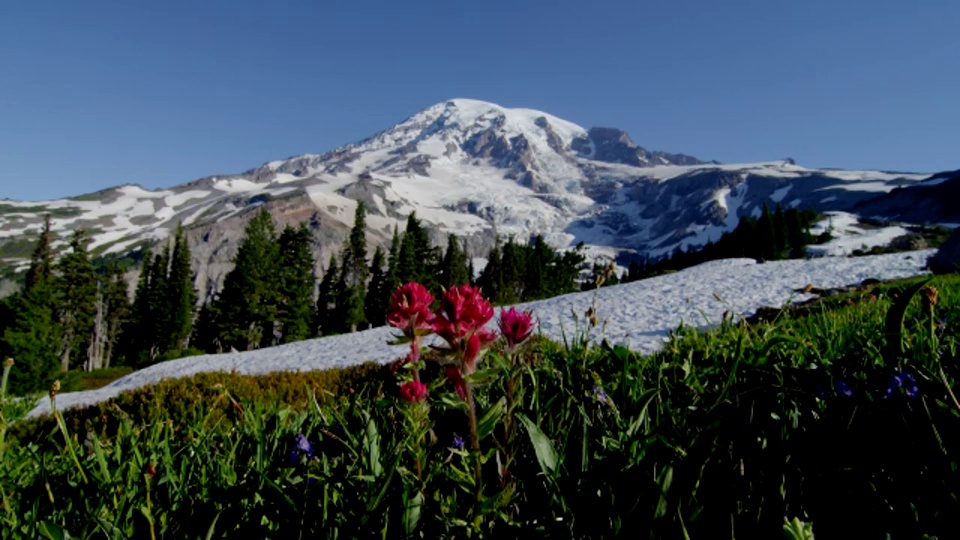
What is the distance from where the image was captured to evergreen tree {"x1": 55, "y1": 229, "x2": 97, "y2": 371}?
5369cm

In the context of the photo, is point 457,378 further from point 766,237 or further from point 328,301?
point 766,237

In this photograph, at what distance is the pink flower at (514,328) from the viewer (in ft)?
5.00

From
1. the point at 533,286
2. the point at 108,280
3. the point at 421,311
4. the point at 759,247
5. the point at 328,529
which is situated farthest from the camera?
the point at 533,286

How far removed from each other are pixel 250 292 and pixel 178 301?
780 inches

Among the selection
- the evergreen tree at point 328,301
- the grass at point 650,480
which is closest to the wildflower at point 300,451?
the grass at point 650,480

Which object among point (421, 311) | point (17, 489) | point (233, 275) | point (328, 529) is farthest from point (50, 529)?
point (233, 275)

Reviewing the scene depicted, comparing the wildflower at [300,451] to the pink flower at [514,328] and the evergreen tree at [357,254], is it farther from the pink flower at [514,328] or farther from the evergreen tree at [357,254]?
the evergreen tree at [357,254]

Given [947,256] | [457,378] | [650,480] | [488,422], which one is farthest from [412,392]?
[947,256]

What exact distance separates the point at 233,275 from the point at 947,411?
5624cm

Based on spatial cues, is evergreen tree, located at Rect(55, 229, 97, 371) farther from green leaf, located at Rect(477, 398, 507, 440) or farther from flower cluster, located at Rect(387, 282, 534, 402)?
green leaf, located at Rect(477, 398, 507, 440)

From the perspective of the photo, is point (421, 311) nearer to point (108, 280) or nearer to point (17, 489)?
point (17, 489)

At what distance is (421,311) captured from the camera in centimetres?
168

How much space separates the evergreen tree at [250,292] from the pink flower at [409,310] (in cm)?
5251

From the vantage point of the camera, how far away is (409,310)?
5.52 ft
